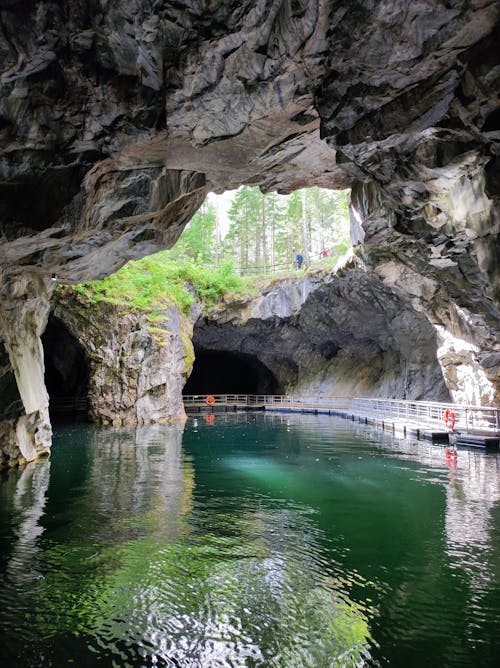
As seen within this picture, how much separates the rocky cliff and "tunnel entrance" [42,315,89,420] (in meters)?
20.4

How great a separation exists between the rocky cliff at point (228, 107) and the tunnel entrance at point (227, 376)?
34863 millimetres

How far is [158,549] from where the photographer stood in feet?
24.5

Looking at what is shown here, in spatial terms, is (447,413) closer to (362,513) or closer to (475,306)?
(475,306)

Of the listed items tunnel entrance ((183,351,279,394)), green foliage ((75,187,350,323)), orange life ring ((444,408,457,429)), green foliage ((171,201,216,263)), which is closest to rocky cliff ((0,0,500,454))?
orange life ring ((444,408,457,429))

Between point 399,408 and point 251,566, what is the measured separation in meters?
21.5

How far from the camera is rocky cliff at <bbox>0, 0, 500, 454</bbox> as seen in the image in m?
5.80

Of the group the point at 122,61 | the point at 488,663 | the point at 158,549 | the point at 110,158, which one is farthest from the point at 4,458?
the point at 488,663

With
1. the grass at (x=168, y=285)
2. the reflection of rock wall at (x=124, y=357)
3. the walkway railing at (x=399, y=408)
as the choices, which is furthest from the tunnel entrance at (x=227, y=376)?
the reflection of rock wall at (x=124, y=357)

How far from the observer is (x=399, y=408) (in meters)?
26.5

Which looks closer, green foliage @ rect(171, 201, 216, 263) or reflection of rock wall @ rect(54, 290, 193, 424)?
reflection of rock wall @ rect(54, 290, 193, 424)

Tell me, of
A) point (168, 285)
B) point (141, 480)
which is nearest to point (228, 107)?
point (141, 480)

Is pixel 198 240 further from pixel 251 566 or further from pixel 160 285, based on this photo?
pixel 251 566

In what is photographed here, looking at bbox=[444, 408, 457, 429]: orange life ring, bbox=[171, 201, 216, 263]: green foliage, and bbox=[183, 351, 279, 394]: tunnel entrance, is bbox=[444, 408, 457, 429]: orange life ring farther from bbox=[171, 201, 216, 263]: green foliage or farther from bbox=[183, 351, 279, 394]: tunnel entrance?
bbox=[171, 201, 216, 263]: green foliage

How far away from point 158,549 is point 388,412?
70.1 ft
